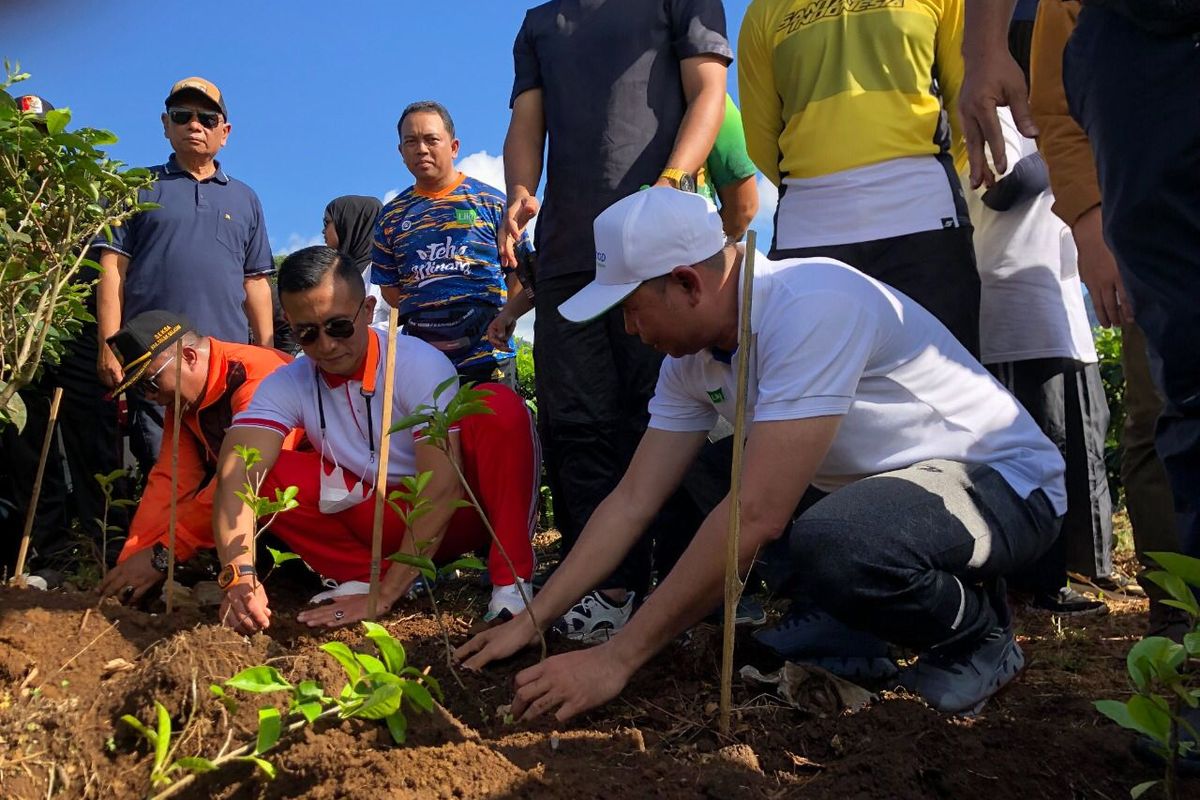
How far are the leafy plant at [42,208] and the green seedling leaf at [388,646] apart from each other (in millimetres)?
1526

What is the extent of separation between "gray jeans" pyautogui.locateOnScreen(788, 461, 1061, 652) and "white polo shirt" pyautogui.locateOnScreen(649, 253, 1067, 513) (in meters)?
0.08

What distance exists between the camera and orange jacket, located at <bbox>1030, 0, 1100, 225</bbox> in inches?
90.9

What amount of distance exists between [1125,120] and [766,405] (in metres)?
0.81

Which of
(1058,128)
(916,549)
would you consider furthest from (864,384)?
(1058,128)

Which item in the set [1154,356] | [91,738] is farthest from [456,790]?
[1154,356]

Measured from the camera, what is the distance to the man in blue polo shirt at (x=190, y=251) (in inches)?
171

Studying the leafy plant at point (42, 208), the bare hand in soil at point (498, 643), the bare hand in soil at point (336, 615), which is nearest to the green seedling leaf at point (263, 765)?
the bare hand in soil at point (498, 643)

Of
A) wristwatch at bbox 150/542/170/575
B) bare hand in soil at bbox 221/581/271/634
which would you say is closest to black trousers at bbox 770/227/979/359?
bare hand in soil at bbox 221/581/271/634

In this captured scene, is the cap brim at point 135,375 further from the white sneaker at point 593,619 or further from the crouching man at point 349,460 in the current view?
the white sneaker at point 593,619

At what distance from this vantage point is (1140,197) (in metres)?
1.63

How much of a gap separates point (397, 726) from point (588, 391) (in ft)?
5.12

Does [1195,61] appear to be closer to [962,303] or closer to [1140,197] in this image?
[1140,197]

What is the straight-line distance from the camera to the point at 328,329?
319 centimetres

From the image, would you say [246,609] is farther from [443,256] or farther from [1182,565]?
[1182,565]
